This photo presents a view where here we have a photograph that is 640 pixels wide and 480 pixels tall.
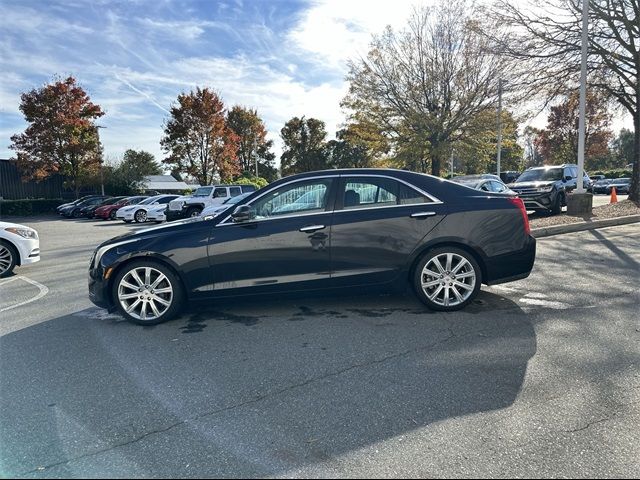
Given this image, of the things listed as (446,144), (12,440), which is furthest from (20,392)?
(446,144)

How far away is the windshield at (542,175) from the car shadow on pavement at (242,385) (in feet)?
39.5

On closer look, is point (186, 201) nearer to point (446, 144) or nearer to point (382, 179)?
point (446, 144)

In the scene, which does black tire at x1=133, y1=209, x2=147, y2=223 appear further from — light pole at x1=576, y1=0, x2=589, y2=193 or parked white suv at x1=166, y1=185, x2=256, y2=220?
light pole at x1=576, y1=0, x2=589, y2=193

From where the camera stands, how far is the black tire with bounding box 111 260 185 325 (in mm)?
4609

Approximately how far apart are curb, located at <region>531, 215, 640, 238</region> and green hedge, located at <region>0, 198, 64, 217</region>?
3610cm

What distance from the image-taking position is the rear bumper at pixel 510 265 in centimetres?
487

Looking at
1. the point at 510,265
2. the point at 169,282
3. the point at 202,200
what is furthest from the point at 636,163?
the point at 202,200

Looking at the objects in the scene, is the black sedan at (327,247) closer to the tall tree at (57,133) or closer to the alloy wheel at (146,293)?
the alloy wheel at (146,293)

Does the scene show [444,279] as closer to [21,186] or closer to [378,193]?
[378,193]

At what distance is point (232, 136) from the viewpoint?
37375 millimetres

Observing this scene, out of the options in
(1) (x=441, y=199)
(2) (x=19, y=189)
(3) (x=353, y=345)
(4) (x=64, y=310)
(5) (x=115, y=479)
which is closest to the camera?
(5) (x=115, y=479)

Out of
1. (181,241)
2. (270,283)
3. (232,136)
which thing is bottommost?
(270,283)

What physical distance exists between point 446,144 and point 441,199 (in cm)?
1954

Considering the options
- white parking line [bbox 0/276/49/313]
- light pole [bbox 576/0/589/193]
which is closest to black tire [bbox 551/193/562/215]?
light pole [bbox 576/0/589/193]
